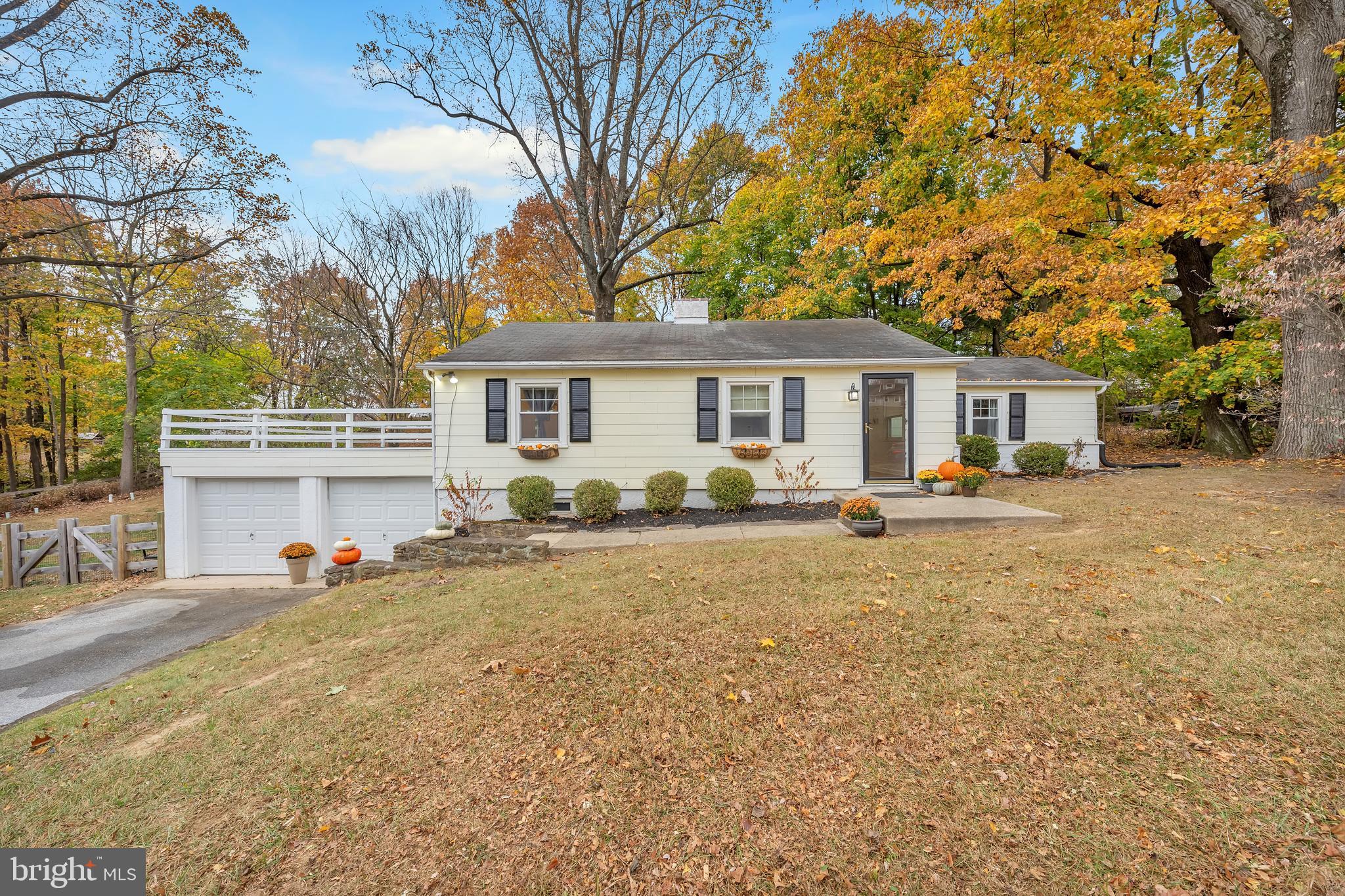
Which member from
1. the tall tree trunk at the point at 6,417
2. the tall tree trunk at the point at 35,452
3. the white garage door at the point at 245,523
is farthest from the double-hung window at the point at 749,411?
the tall tree trunk at the point at 35,452

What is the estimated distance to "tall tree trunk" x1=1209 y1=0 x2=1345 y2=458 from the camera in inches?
358

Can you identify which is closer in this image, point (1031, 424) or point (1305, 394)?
point (1305, 394)

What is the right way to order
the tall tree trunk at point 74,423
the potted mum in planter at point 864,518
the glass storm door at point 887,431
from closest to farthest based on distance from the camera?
the potted mum in planter at point 864,518 → the glass storm door at point 887,431 → the tall tree trunk at point 74,423

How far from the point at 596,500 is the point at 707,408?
108 inches

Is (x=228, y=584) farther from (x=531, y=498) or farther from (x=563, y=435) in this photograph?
(x=563, y=435)

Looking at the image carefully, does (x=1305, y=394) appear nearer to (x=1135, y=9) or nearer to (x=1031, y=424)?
(x=1031, y=424)

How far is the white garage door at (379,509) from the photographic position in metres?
10.2

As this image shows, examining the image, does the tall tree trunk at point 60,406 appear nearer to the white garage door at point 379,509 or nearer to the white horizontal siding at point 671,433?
the white garage door at point 379,509

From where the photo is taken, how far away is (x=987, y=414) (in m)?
12.8

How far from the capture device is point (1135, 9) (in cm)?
1147

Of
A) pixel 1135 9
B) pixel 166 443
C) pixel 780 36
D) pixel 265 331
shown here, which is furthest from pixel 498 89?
pixel 1135 9

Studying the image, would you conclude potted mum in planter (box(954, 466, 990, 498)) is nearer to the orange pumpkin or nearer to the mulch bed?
the orange pumpkin

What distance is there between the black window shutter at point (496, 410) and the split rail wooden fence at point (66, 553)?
7.25 metres

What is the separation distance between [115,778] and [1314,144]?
677 inches
